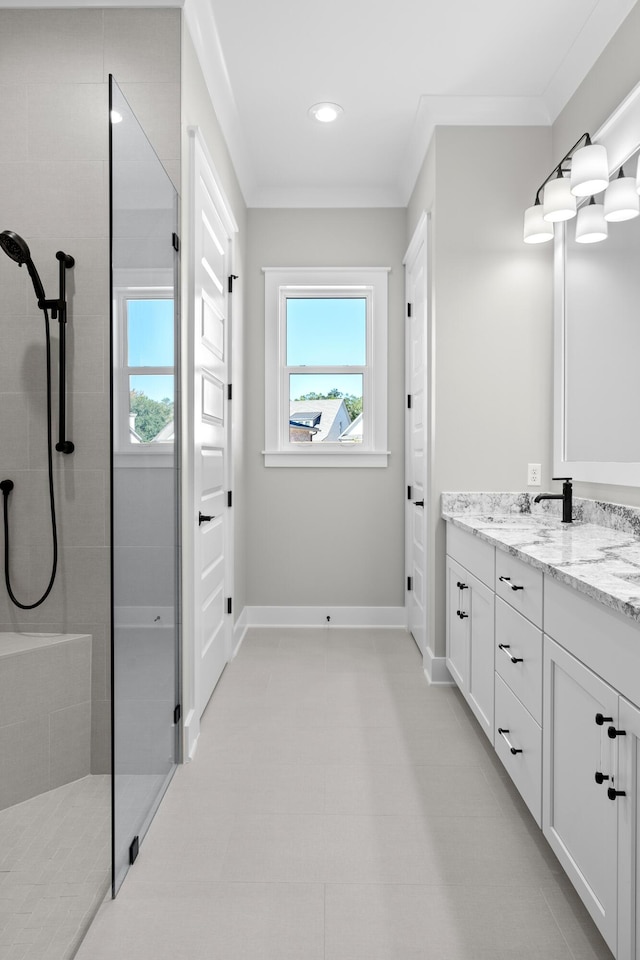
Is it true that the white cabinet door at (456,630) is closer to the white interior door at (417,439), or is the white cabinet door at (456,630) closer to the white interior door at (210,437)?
the white interior door at (417,439)

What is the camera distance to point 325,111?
3193 mm

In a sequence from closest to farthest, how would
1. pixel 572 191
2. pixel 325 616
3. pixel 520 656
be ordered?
pixel 520 656 → pixel 572 191 → pixel 325 616

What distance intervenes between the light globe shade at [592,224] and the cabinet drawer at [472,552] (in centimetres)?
129

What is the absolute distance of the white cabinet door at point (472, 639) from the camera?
91.7 inches

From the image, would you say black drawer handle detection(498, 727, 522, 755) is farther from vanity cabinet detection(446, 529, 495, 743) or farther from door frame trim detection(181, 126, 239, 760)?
door frame trim detection(181, 126, 239, 760)

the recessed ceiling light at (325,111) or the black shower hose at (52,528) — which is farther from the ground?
the recessed ceiling light at (325,111)

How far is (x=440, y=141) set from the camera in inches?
123

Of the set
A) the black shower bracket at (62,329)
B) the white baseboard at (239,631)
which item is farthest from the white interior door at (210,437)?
the black shower bracket at (62,329)

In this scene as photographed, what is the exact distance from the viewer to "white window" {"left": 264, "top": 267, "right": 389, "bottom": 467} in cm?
420

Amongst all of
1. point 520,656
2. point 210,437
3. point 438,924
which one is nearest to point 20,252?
point 210,437

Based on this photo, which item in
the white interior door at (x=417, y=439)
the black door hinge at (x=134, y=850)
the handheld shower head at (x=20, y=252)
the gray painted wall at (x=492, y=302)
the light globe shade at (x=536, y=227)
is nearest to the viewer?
the black door hinge at (x=134, y=850)

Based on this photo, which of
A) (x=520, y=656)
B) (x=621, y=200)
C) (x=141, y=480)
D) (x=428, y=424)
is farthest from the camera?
(x=428, y=424)

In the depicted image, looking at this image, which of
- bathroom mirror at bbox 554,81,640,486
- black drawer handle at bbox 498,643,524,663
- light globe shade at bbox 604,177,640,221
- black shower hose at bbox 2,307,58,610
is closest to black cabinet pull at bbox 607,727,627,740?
black drawer handle at bbox 498,643,524,663

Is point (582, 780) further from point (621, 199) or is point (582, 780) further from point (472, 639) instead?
point (621, 199)
